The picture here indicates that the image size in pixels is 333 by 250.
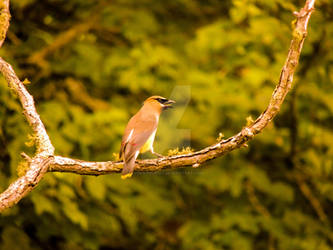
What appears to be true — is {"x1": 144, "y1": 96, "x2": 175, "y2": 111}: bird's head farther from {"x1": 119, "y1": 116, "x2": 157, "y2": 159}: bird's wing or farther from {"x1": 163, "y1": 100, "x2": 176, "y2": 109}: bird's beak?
{"x1": 119, "y1": 116, "x2": 157, "y2": 159}: bird's wing

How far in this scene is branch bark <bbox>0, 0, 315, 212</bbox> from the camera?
359 centimetres

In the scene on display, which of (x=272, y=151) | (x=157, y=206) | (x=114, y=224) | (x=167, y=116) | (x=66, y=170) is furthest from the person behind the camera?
(x=272, y=151)

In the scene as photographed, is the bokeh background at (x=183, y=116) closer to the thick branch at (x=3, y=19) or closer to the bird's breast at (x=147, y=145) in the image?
the bird's breast at (x=147, y=145)

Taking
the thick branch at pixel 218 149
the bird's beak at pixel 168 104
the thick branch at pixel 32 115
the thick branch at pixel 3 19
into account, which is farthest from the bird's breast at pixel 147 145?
the thick branch at pixel 3 19

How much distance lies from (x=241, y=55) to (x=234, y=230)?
2.54 m

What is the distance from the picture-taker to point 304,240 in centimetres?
838

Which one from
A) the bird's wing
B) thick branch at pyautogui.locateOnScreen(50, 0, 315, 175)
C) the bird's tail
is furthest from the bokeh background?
thick branch at pyautogui.locateOnScreen(50, 0, 315, 175)

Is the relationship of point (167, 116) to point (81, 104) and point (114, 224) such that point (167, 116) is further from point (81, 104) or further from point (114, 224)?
point (81, 104)

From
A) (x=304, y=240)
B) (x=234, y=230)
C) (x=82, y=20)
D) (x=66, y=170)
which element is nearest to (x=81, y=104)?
(x=82, y=20)

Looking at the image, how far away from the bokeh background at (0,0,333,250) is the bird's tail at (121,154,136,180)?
215cm

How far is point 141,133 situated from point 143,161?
1.67 ft

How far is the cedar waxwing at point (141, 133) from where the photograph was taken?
14.7 ft

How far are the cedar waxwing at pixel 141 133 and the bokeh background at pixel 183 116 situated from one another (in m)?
1.15

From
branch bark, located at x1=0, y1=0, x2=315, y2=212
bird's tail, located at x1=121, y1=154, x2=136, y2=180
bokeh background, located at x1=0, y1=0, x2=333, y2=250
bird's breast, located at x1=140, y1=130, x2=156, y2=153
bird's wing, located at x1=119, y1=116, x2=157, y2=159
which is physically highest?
branch bark, located at x1=0, y1=0, x2=315, y2=212
